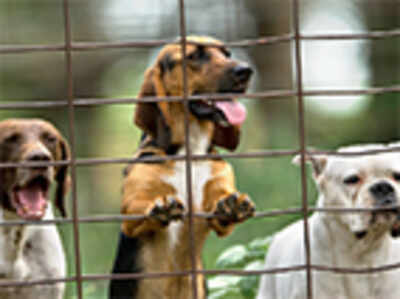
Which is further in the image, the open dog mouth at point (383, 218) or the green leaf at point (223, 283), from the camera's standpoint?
the green leaf at point (223, 283)

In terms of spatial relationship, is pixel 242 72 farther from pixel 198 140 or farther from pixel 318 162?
pixel 318 162

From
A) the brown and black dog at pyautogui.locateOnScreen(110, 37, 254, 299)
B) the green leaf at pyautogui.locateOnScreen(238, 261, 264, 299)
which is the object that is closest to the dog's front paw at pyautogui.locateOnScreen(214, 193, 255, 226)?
the brown and black dog at pyautogui.locateOnScreen(110, 37, 254, 299)

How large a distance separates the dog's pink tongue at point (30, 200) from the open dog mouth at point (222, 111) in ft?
2.64

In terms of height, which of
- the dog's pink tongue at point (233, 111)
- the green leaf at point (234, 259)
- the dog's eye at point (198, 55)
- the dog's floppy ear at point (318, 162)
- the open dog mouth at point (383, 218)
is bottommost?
the green leaf at point (234, 259)

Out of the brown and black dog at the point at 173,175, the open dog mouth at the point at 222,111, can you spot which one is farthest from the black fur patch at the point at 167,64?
the open dog mouth at the point at 222,111

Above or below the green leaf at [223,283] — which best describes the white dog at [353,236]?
above

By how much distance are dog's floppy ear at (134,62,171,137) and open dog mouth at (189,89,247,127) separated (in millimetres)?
134

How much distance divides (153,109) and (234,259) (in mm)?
878

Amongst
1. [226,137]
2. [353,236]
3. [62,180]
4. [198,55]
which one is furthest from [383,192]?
[62,180]

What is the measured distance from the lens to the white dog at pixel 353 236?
3514mm

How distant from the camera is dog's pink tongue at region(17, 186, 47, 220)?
3414 millimetres

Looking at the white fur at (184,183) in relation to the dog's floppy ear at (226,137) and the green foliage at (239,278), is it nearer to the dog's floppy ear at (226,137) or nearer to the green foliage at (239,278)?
the dog's floppy ear at (226,137)

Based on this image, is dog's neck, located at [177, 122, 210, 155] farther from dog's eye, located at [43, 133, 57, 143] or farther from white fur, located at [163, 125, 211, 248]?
dog's eye, located at [43, 133, 57, 143]

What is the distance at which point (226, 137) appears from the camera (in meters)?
3.89
